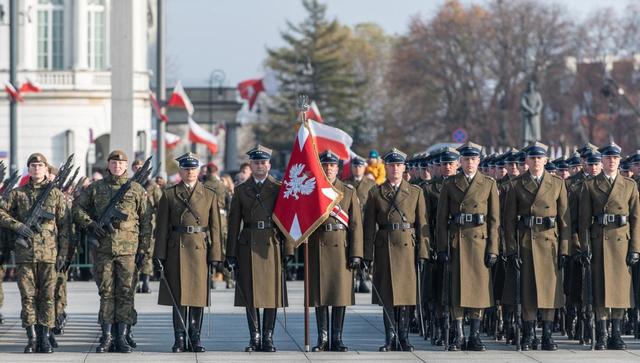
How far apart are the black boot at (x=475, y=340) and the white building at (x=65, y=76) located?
38803mm

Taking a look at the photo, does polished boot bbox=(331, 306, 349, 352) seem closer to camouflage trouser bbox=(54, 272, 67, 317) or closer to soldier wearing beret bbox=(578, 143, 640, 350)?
soldier wearing beret bbox=(578, 143, 640, 350)

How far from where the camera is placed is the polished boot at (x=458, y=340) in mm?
16500

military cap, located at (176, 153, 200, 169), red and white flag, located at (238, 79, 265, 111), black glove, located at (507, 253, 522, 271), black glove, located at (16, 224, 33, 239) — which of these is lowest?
black glove, located at (507, 253, 522, 271)

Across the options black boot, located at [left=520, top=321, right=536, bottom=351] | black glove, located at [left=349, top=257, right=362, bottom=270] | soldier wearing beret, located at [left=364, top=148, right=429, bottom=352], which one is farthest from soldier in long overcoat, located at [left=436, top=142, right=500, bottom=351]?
black glove, located at [left=349, top=257, right=362, bottom=270]

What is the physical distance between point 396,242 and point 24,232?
4048 mm

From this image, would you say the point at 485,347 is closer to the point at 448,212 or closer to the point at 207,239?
the point at 448,212

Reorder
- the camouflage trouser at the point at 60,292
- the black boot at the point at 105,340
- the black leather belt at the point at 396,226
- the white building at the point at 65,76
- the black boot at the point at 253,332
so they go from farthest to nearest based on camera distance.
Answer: the white building at the point at 65,76
the camouflage trouser at the point at 60,292
the black leather belt at the point at 396,226
the black boot at the point at 253,332
the black boot at the point at 105,340

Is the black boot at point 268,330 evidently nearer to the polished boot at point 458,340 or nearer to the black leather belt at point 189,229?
the black leather belt at point 189,229

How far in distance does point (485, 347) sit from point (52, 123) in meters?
40.7

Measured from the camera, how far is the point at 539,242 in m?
16.7

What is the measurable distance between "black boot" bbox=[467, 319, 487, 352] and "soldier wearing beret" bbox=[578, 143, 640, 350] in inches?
53.7

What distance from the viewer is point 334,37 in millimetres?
101938

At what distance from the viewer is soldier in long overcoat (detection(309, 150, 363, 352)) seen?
16578 mm

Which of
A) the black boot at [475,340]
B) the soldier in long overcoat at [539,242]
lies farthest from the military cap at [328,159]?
the black boot at [475,340]
